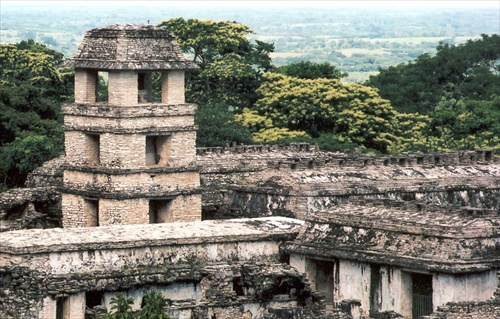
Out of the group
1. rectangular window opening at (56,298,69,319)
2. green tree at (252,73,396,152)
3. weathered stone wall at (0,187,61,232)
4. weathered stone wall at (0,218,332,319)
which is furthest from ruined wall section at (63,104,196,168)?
green tree at (252,73,396,152)

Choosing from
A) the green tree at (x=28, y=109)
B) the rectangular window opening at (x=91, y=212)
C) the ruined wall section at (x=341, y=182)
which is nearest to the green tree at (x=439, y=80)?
the green tree at (x=28, y=109)

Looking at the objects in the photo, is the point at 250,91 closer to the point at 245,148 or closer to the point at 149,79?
the point at 245,148

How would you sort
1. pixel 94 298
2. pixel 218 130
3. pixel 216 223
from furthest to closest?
1. pixel 218 130
2. pixel 216 223
3. pixel 94 298

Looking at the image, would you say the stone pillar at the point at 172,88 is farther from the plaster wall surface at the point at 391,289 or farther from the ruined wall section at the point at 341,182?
the plaster wall surface at the point at 391,289

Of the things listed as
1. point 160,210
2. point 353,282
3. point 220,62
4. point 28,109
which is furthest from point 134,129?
point 220,62

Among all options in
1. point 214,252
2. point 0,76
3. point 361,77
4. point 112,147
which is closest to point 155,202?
point 112,147

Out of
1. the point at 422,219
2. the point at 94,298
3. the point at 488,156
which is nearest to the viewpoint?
the point at 94,298

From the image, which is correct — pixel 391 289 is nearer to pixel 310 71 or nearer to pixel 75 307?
pixel 75 307
